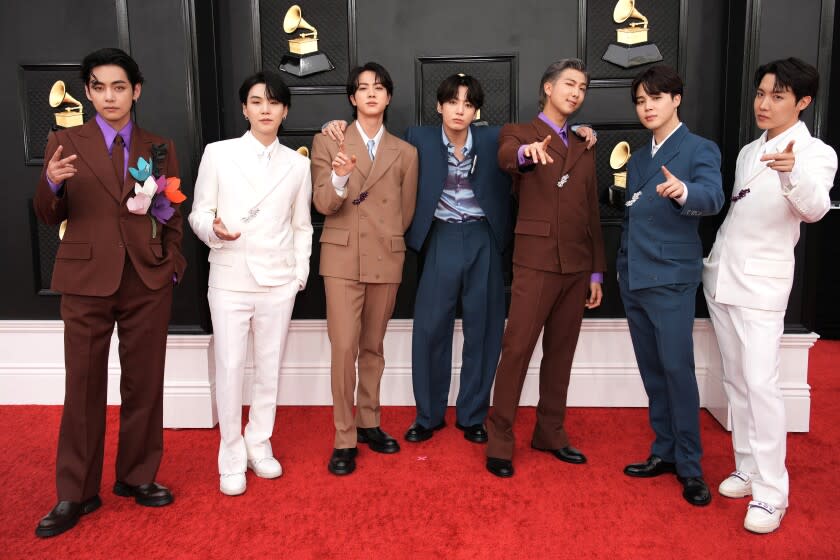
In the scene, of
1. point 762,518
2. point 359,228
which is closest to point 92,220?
point 359,228

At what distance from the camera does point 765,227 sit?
2.56 metres

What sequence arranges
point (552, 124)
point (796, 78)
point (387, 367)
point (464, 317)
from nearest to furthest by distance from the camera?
point (796, 78)
point (552, 124)
point (464, 317)
point (387, 367)

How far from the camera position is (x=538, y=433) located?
323 centimetres

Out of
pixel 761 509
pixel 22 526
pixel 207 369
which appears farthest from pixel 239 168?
pixel 761 509

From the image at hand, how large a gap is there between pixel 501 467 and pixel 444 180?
4.43ft

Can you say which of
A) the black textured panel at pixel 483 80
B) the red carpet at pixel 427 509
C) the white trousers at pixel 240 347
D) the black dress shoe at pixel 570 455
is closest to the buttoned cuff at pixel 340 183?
the white trousers at pixel 240 347

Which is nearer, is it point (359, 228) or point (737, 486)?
point (737, 486)

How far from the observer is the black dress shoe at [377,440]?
3.23m

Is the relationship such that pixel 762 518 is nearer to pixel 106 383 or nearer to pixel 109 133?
pixel 106 383

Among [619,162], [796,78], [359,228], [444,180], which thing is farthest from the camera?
[619,162]

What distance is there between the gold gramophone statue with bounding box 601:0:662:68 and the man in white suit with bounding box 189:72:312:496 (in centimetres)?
190

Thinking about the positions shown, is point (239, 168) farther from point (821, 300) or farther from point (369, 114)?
point (821, 300)

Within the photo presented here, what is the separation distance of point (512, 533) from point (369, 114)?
1.88 metres

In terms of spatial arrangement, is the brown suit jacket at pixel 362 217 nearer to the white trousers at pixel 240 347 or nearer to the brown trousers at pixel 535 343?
the white trousers at pixel 240 347
